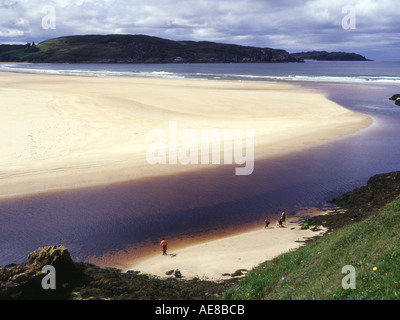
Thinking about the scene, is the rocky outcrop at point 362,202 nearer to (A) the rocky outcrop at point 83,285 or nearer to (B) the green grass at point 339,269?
(B) the green grass at point 339,269

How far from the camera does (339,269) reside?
11.1 meters

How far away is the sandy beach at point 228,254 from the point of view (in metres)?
16.7

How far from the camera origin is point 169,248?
1950 cm

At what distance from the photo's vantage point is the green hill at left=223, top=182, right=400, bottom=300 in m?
9.34

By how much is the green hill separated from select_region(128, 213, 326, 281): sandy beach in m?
2.53

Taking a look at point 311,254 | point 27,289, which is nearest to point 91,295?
point 27,289

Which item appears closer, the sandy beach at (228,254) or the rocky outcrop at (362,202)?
the sandy beach at (228,254)

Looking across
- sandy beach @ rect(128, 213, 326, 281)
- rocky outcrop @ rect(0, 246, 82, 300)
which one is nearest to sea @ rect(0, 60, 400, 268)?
sandy beach @ rect(128, 213, 326, 281)

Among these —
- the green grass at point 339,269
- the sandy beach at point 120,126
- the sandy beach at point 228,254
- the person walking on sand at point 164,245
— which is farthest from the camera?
the sandy beach at point 120,126

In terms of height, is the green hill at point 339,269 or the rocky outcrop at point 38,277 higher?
the green hill at point 339,269

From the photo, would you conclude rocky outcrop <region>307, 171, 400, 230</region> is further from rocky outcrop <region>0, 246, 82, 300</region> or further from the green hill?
rocky outcrop <region>0, 246, 82, 300</region>

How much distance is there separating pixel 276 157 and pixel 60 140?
21.4m

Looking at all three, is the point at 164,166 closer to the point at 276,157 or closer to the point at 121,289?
the point at 276,157

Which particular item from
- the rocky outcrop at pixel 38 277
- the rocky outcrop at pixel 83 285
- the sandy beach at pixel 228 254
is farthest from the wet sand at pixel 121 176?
the rocky outcrop at pixel 38 277
